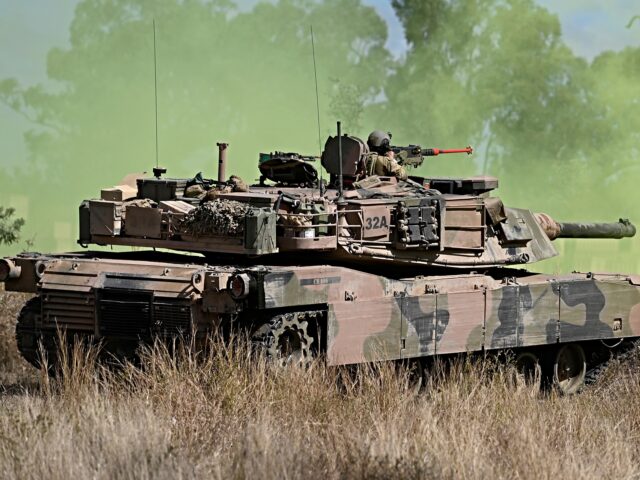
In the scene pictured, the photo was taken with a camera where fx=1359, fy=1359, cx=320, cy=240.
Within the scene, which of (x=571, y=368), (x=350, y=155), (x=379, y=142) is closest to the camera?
(x=350, y=155)

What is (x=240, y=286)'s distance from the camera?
451 inches

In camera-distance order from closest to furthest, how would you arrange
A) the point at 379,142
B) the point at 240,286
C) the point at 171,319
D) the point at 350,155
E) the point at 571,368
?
the point at 240,286
the point at 171,319
the point at 350,155
the point at 379,142
the point at 571,368

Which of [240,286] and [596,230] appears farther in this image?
[596,230]

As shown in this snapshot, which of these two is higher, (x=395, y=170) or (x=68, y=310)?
(x=395, y=170)

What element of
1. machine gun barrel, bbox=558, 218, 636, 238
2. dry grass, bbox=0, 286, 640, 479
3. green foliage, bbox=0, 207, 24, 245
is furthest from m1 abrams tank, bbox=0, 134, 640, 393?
green foliage, bbox=0, 207, 24, 245

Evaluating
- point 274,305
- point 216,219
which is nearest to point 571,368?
point 216,219

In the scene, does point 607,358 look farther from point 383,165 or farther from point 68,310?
A: point 68,310

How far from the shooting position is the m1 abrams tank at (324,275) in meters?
11.9

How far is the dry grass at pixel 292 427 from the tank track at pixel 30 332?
20.7 inches

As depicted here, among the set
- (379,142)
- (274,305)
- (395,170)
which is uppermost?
(379,142)

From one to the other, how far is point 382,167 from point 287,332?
2867 millimetres

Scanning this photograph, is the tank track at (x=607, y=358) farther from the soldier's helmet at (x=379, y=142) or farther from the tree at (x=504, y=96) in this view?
the tree at (x=504, y=96)

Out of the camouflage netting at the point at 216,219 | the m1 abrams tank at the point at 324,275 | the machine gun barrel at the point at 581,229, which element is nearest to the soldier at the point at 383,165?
the m1 abrams tank at the point at 324,275

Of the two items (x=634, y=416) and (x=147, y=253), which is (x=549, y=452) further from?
(x=147, y=253)
